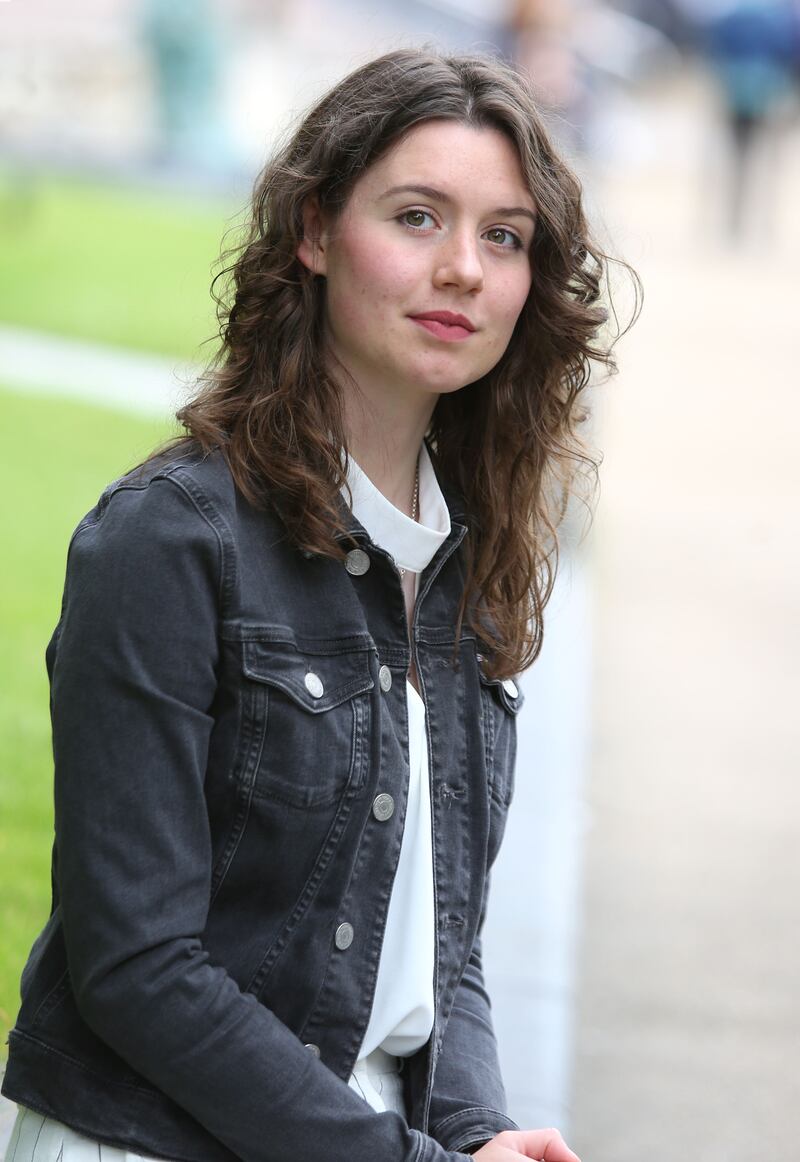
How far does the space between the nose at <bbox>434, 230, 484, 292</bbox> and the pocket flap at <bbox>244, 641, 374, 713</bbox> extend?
479 millimetres

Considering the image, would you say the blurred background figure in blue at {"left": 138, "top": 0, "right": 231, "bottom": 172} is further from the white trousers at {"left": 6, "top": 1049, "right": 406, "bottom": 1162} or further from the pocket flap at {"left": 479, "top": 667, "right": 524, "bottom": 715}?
the white trousers at {"left": 6, "top": 1049, "right": 406, "bottom": 1162}

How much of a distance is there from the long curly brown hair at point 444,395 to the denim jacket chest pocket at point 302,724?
0.47 ft

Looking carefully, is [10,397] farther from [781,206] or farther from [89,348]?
[781,206]

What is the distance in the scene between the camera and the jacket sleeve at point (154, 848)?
1.84m

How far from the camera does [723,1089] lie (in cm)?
383

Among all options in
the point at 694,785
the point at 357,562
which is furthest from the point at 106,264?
the point at 357,562

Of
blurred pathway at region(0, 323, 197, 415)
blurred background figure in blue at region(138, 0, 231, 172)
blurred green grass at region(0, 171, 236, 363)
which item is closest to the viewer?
blurred pathway at region(0, 323, 197, 415)

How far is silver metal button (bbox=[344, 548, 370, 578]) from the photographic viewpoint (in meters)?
2.13

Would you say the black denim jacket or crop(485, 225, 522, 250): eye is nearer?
the black denim jacket

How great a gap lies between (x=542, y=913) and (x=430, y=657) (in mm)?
2236

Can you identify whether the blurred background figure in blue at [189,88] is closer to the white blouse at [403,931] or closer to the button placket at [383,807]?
the white blouse at [403,931]

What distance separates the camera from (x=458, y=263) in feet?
7.04

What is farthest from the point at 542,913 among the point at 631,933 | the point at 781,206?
the point at 781,206

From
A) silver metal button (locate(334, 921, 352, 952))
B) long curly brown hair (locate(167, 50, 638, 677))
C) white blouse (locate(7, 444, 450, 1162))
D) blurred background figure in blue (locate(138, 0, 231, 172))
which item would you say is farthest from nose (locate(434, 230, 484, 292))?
blurred background figure in blue (locate(138, 0, 231, 172))
